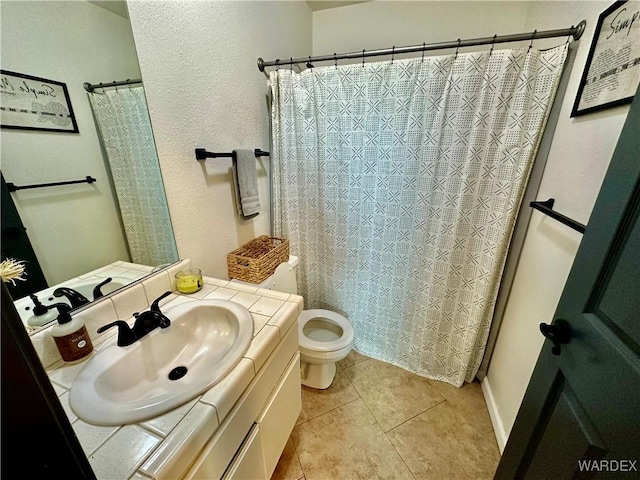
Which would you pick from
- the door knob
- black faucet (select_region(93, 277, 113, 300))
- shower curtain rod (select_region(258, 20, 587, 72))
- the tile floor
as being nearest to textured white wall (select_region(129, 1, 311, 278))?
shower curtain rod (select_region(258, 20, 587, 72))

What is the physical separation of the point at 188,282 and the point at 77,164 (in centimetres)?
54

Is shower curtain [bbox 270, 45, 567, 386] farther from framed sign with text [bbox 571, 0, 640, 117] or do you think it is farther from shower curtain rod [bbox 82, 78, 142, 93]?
shower curtain rod [bbox 82, 78, 142, 93]

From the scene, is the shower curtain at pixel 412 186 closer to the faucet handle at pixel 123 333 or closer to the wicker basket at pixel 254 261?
the wicker basket at pixel 254 261

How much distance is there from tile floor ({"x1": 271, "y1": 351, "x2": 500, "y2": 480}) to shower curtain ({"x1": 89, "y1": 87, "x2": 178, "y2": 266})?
3.86 ft

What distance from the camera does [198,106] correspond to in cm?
116

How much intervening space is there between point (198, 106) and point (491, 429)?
2207mm

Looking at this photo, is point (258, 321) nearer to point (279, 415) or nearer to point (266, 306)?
point (266, 306)

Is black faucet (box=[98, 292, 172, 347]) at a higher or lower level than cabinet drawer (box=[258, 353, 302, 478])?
higher

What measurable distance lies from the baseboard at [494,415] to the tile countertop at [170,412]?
127 cm

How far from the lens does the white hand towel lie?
1.38 meters

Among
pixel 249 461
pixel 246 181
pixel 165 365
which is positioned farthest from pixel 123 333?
pixel 246 181

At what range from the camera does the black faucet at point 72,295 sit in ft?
2.52

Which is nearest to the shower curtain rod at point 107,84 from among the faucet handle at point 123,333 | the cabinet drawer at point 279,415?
the faucet handle at point 123,333

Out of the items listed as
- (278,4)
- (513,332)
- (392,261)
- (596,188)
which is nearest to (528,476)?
(513,332)
